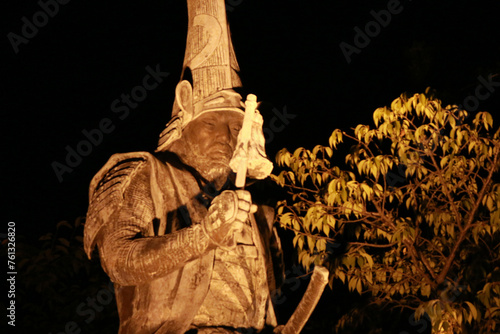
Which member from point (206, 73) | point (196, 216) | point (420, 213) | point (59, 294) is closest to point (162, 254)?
point (196, 216)

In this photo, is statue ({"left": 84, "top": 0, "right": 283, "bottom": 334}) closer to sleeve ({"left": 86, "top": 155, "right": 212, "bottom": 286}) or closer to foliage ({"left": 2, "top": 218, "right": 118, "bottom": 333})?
sleeve ({"left": 86, "top": 155, "right": 212, "bottom": 286})

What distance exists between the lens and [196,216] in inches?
194

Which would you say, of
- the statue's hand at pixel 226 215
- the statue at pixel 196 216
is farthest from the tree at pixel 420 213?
the statue's hand at pixel 226 215

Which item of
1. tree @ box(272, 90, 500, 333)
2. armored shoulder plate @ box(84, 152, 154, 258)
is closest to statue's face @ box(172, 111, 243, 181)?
armored shoulder plate @ box(84, 152, 154, 258)

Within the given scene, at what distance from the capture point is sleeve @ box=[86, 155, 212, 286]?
14.3 feet

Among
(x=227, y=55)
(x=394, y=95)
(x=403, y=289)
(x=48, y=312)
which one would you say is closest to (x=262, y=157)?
(x=227, y=55)

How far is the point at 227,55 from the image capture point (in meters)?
5.30

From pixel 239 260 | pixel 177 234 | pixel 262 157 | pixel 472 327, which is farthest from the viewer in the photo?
pixel 472 327

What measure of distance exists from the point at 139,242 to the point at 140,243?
0.05 feet

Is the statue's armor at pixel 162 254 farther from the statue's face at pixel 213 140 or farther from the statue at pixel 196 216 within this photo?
the statue's face at pixel 213 140

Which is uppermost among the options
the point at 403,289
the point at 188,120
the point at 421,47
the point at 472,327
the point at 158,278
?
the point at 188,120

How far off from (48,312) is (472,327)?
5759 mm

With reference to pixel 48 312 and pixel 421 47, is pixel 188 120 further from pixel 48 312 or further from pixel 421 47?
pixel 48 312

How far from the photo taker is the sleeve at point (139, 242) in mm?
4367
